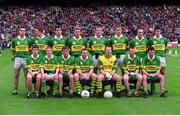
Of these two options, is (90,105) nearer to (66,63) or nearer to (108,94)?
(108,94)

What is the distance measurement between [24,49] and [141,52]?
3.73 meters

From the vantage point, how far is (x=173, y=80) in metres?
23.2

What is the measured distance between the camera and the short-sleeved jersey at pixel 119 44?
62.2 feet

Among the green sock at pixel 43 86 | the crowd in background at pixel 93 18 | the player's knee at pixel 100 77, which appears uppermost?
the crowd in background at pixel 93 18

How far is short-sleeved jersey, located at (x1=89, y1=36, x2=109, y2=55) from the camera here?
18969mm

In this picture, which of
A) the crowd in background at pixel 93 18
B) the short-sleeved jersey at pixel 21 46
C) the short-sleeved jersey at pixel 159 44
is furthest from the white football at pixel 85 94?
the crowd in background at pixel 93 18

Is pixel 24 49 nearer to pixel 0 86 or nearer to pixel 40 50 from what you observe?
pixel 40 50

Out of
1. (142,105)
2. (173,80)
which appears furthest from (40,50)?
(173,80)

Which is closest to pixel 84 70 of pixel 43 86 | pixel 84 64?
pixel 84 64

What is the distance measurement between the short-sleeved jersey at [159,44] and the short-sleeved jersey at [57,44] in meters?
2.79

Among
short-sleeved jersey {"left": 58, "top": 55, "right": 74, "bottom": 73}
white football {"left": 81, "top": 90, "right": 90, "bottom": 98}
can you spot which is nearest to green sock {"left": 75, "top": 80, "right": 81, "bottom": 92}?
white football {"left": 81, "top": 90, "right": 90, "bottom": 98}

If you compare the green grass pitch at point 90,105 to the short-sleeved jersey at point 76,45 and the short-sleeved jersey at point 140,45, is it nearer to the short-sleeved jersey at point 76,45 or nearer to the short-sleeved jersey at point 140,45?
the short-sleeved jersey at point 140,45

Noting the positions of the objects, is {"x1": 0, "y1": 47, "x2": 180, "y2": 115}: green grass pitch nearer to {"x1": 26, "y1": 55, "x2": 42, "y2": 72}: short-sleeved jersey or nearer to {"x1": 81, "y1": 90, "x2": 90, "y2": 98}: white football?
{"x1": 81, "y1": 90, "x2": 90, "y2": 98}: white football

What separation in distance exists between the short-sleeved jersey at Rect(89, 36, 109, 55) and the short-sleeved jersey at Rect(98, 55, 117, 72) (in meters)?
1.07
